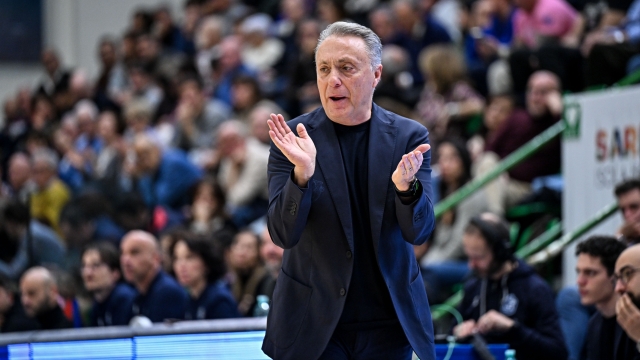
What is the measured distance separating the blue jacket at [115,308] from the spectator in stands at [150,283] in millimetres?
69

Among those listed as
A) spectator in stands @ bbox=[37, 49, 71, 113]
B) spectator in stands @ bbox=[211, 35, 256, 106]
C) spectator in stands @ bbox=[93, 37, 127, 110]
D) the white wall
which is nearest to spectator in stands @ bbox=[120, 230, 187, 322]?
spectator in stands @ bbox=[211, 35, 256, 106]

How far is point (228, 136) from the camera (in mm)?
9844

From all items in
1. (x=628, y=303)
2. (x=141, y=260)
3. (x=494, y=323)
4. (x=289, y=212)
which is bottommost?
(x=494, y=323)

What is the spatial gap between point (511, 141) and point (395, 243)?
17.3 feet

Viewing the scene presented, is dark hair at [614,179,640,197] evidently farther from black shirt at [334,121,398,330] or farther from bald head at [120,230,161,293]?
bald head at [120,230,161,293]

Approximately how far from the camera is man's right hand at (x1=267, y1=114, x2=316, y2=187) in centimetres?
287

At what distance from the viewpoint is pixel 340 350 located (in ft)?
9.82

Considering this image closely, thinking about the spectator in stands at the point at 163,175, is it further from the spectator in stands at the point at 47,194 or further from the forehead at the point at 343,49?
the forehead at the point at 343,49

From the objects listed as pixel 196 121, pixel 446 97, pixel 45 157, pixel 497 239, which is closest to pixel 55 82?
pixel 45 157

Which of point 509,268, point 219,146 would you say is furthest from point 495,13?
point 509,268

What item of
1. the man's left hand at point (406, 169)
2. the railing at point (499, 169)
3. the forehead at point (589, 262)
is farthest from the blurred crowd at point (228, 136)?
the man's left hand at point (406, 169)

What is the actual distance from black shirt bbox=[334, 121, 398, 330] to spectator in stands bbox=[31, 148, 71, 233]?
7.66 meters

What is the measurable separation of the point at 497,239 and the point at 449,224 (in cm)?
230

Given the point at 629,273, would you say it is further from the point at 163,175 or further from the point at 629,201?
the point at 163,175
